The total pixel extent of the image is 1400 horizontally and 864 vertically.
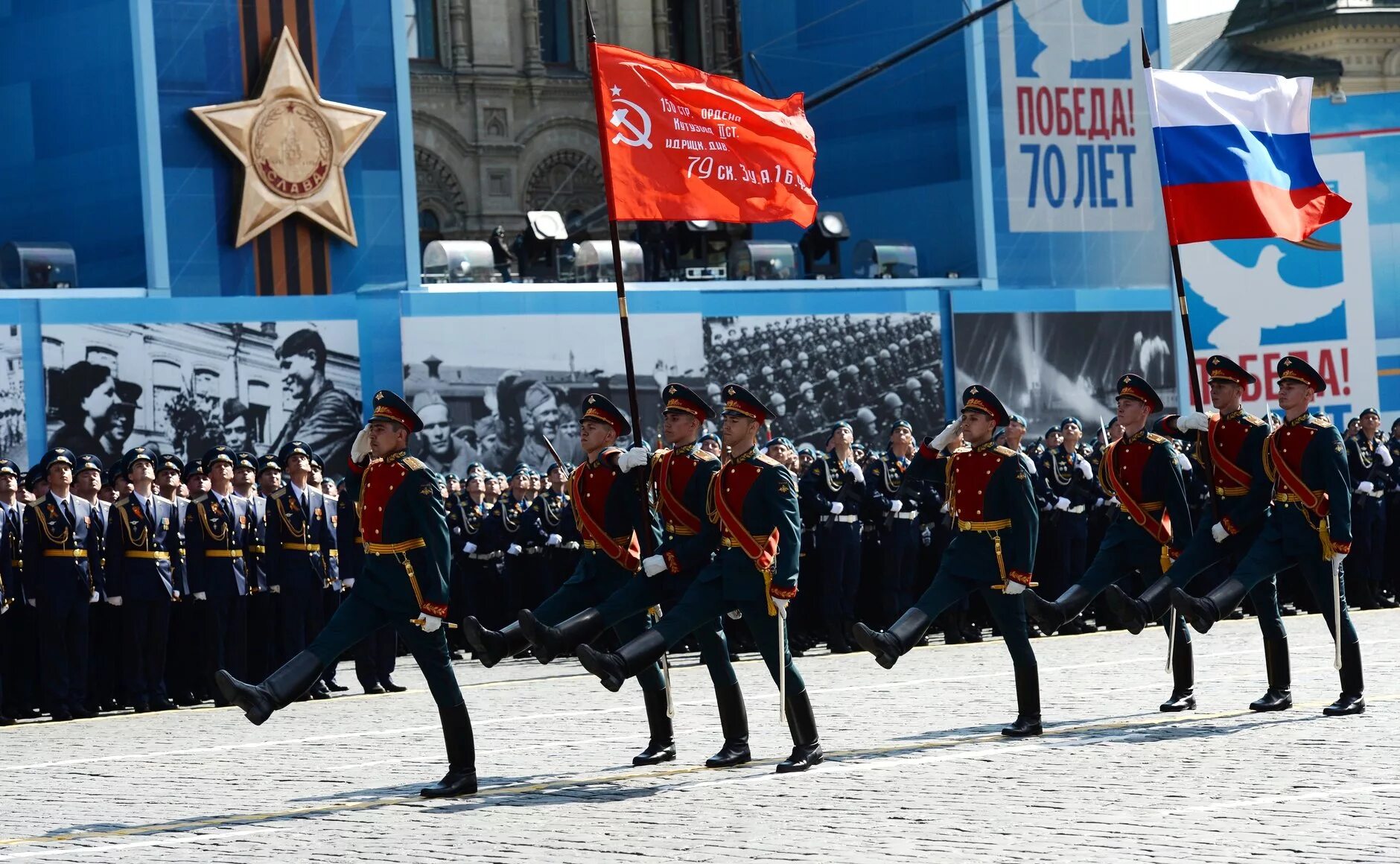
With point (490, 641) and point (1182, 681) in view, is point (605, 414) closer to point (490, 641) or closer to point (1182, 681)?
point (490, 641)

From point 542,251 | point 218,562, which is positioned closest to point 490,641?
point 218,562

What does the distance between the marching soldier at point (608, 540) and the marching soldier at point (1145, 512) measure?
2668mm

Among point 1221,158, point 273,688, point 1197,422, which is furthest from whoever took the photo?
point 1221,158

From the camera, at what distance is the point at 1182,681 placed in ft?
39.1

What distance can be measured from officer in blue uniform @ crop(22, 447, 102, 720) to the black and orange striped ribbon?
31.0 ft

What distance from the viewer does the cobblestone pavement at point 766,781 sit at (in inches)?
311

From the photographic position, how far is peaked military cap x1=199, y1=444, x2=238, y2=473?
15.8 metres

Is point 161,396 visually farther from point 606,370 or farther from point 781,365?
point 781,365

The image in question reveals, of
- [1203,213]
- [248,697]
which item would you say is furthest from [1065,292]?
[248,697]

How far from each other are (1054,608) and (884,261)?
58.3ft

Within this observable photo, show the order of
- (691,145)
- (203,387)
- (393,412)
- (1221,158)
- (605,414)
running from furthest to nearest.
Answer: (203,387) < (1221,158) < (691,145) < (605,414) < (393,412)

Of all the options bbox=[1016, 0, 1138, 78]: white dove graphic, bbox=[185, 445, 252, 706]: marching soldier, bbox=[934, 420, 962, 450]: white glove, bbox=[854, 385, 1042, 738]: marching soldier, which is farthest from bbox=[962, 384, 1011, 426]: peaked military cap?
bbox=[1016, 0, 1138, 78]: white dove graphic

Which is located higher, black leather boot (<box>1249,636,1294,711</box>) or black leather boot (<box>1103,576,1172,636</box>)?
black leather boot (<box>1103,576,1172,636</box>)

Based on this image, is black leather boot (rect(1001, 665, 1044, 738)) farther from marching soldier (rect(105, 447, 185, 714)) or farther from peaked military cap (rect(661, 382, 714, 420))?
marching soldier (rect(105, 447, 185, 714))
